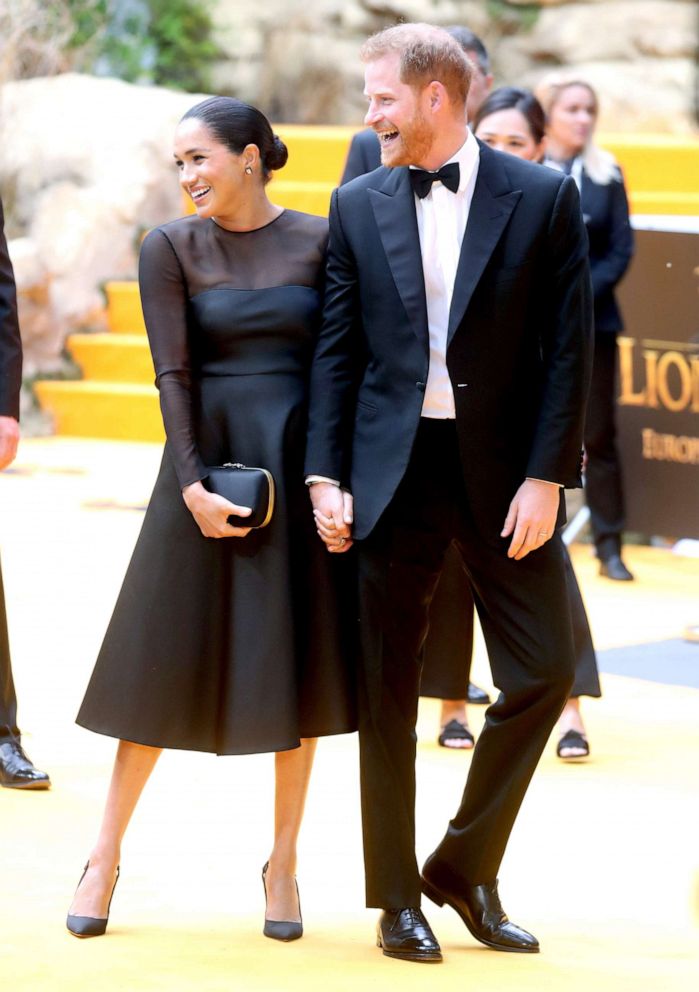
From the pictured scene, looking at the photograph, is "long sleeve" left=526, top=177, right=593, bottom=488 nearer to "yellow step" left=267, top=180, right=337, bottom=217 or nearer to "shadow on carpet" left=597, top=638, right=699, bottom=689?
"shadow on carpet" left=597, top=638, right=699, bottom=689

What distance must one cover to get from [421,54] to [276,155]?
0.43m

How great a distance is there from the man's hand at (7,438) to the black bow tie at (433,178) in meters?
1.41

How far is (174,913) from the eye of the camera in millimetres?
3891

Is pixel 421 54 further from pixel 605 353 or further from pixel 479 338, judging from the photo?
pixel 605 353

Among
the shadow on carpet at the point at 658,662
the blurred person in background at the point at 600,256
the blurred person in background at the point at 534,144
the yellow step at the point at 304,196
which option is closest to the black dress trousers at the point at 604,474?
the blurred person in background at the point at 600,256

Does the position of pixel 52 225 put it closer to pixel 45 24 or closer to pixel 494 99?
pixel 45 24

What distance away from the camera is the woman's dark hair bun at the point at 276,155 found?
12.3ft

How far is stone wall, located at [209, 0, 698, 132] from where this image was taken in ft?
54.3

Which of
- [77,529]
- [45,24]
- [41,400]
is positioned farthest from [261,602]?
[45,24]

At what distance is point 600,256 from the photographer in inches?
298

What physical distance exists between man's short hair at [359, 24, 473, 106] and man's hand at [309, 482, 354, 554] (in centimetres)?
80

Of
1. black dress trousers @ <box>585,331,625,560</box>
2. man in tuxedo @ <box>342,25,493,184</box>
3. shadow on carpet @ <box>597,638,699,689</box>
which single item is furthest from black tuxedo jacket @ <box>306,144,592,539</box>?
black dress trousers @ <box>585,331,625,560</box>

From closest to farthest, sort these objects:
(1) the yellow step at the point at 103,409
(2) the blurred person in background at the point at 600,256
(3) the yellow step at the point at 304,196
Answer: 1. (2) the blurred person in background at the point at 600,256
2. (1) the yellow step at the point at 103,409
3. (3) the yellow step at the point at 304,196

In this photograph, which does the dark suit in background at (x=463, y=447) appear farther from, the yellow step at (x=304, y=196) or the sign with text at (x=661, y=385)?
the yellow step at (x=304, y=196)
